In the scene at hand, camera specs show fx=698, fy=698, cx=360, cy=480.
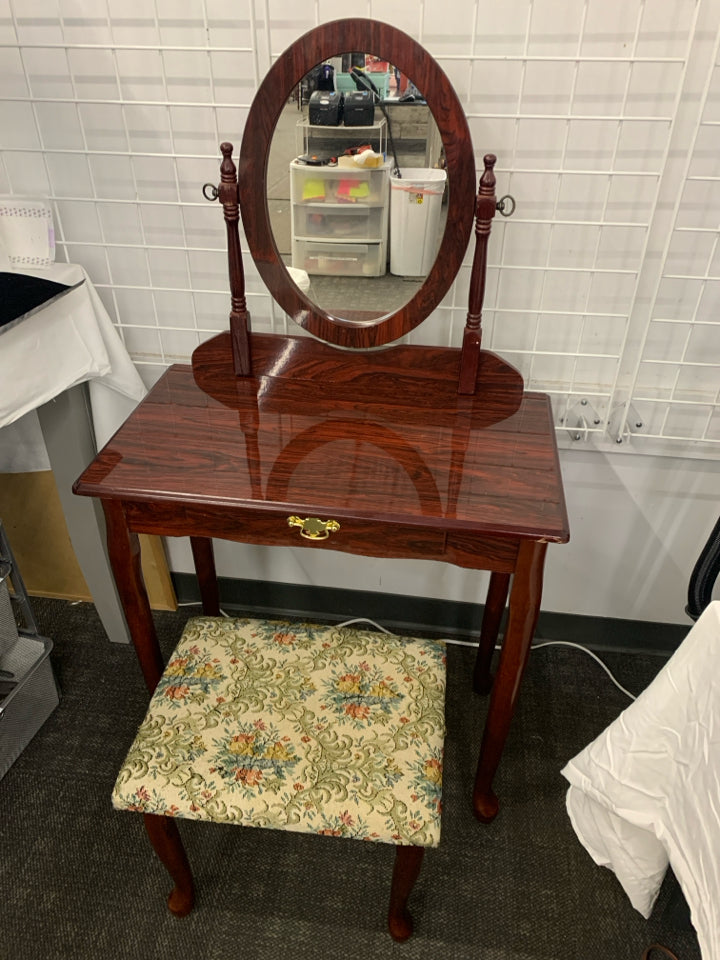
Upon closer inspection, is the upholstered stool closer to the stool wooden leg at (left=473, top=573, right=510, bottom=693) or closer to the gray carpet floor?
the gray carpet floor

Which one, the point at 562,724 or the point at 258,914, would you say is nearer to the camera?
the point at 258,914

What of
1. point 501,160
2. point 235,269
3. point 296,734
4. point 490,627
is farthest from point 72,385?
point 490,627

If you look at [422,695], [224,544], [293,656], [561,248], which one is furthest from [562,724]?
[561,248]

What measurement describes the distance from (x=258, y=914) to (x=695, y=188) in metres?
1.44

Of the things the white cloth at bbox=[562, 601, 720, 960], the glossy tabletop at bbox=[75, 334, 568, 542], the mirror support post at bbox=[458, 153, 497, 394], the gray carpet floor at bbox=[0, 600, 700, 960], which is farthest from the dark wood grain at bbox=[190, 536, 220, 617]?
the white cloth at bbox=[562, 601, 720, 960]

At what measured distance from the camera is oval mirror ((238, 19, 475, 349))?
1025mm

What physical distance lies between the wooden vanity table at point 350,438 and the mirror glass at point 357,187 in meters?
0.02

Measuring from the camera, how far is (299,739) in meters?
1.05

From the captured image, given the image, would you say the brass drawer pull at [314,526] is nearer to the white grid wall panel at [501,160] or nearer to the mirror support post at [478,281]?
the mirror support post at [478,281]

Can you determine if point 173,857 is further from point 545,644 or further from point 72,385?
point 545,644

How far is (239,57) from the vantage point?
113 centimetres

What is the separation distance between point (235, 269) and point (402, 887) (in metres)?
1.04

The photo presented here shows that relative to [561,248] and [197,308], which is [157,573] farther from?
[561,248]

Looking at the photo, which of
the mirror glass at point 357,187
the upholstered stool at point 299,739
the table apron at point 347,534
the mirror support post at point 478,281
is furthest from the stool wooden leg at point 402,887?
the mirror glass at point 357,187
